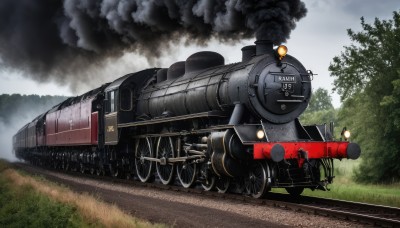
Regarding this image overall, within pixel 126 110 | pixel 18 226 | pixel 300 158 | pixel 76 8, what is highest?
pixel 76 8

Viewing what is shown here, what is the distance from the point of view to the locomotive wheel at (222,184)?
12.7 metres

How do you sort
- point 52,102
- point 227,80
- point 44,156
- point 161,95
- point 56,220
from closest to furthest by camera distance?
point 56,220
point 227,80
point 161,95
point 44,156
point 52,102

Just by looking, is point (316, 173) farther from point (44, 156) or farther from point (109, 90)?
point (44, 156)

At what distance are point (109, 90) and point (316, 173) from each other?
971 cm

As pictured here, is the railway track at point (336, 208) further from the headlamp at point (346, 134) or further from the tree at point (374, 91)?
the tree at point (374, 91)

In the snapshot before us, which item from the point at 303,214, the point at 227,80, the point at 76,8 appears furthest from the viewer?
the point at 76,8

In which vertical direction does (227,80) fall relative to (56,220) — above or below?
above

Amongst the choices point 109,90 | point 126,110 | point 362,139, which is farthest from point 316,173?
point 362,139

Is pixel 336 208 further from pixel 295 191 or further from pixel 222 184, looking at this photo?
pixel 222 184

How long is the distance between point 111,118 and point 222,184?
675 cm

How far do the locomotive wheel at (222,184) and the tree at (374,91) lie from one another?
11.2 meters

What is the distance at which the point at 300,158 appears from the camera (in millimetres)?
11148

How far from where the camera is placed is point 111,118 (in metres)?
18.5

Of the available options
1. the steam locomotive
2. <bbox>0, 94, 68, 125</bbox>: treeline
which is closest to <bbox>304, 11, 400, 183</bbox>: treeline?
the steam locomotive
